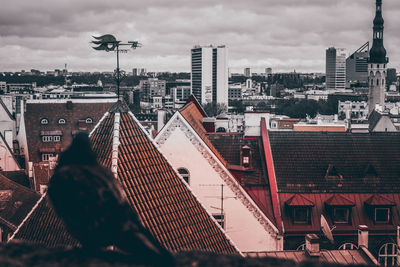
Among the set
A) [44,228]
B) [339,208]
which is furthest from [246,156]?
[44,228]

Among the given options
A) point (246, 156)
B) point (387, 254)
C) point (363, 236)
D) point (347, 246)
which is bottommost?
point (387, 254)

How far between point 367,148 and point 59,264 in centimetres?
2379

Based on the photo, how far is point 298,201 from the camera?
2586 cm

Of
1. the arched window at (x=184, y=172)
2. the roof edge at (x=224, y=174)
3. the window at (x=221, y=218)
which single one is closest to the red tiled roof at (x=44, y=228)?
the arched window at (x=184, y=172)

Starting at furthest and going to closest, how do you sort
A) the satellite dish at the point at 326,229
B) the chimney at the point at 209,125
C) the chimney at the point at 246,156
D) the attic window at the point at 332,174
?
1. the chimney at the point at 209,125
2. the attic window at the point at 332,174
3. the chimney at the point at 246,156
4. the satellite dish at the point at 326,229

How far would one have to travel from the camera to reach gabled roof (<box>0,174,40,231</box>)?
2759 centimetres

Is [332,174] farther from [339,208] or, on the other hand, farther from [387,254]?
[387,254]

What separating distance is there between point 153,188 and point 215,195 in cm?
967

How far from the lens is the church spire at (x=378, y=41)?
528 feet

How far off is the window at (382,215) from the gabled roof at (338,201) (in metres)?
1.29

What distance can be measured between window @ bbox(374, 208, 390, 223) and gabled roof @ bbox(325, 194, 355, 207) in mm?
1287

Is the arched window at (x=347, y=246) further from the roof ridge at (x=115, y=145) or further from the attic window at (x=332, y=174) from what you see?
the roof ridge at (x=115, y=145)

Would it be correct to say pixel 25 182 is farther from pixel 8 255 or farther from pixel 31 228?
pixel 8 255

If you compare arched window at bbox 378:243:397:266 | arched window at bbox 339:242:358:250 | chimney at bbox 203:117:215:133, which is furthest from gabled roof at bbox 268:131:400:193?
chimney at bbox 203:117:215:133
